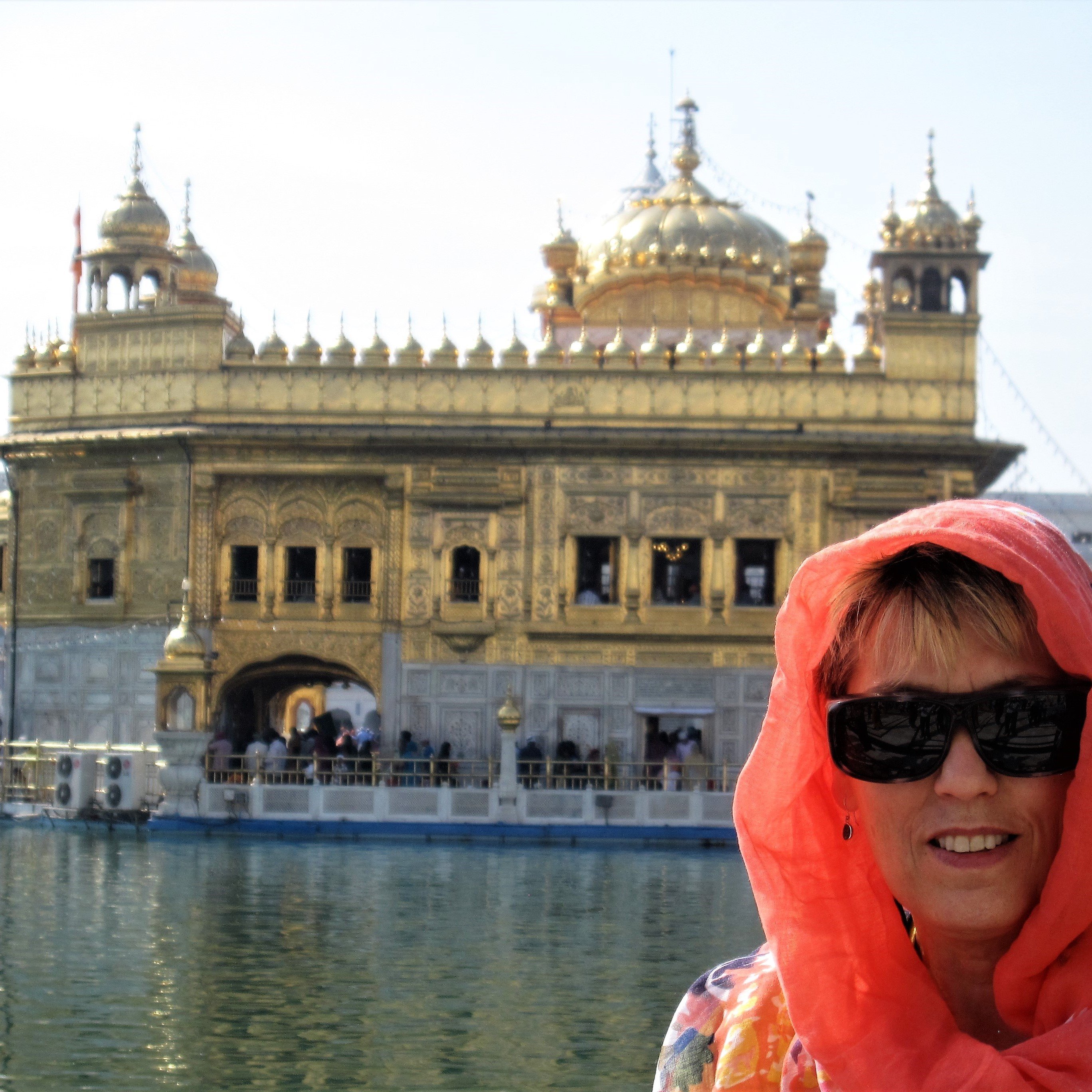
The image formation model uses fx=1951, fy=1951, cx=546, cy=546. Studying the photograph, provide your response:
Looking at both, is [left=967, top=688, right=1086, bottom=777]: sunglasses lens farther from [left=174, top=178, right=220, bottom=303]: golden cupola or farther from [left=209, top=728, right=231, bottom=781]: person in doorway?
[left=174, top=178, right=220, bottom=303]: golden cupola

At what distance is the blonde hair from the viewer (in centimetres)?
188

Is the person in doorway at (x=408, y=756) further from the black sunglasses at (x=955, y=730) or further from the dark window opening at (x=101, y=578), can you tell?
the black sunglasses at (x=955, y=730)

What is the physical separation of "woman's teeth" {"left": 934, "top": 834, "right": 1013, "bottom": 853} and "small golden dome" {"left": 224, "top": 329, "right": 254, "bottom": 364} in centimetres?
2322

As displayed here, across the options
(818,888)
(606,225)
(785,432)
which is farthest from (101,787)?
(818,888)

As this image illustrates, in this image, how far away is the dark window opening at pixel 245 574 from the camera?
24297mm

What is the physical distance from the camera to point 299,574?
2439 centimetres

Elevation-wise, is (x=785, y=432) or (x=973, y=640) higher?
(x=785, y=432)

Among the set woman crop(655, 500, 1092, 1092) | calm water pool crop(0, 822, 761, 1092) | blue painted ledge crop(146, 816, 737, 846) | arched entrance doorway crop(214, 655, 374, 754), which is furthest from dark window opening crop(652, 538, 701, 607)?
woman crop(655, 500, 1092, 1092)

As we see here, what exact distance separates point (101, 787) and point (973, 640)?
1952 centimetres

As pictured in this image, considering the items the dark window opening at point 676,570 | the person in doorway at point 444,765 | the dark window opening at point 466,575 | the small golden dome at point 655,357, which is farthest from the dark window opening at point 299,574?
the small golden dome at point 655,357

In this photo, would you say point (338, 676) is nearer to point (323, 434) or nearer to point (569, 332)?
point (323, 434)

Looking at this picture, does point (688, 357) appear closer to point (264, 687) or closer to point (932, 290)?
point (932, 290)

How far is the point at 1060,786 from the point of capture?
1877 mm

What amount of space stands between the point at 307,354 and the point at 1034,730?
23090 millimetres
